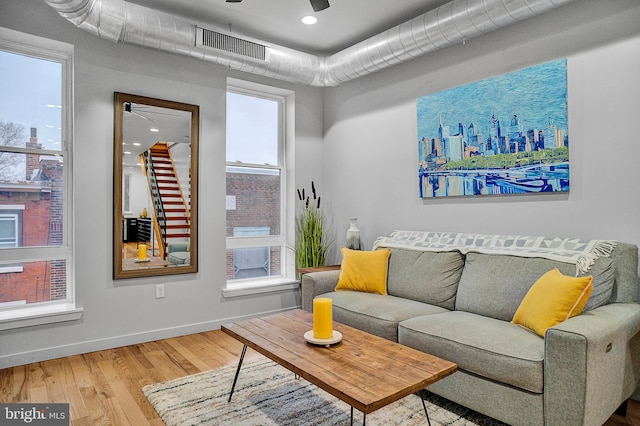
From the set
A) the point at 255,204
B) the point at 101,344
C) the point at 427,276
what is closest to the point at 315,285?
the point at 427,276

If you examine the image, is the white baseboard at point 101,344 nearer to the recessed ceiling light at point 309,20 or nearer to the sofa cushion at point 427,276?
the sofa cushion at point 427,276

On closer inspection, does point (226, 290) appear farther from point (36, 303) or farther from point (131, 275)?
point (36, 303)

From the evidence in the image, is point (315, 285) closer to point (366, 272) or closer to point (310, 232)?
point (366, 272)

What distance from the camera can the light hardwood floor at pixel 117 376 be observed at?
230 centimetres

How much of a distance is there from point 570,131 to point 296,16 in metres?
2.33

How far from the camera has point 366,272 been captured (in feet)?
11.0

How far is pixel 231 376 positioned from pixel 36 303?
1733 mm

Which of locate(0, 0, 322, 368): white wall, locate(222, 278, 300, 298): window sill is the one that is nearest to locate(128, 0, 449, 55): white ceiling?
locate(0, 0, 322, 368): white wall

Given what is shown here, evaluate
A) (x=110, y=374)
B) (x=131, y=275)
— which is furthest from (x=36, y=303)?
(x=110, y=374)

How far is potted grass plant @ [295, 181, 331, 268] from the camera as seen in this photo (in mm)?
4359

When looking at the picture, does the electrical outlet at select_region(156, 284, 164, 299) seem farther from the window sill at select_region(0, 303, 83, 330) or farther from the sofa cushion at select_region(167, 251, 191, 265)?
the window sill at select_region(0, 303, 83, 330)

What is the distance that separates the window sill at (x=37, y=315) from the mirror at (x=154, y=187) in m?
0.41

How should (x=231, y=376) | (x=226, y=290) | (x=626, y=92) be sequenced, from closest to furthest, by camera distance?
1. (x=626, y=92)
2. (x=231, y=376)
3. (x=226, y=290)

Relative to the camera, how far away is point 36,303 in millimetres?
3229
